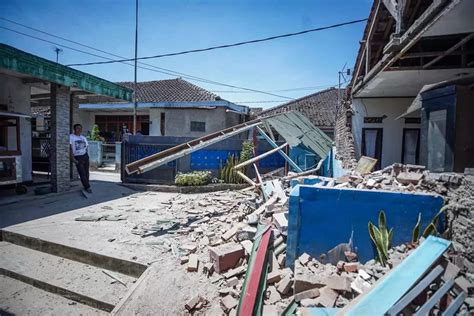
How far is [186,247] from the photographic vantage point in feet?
14.1

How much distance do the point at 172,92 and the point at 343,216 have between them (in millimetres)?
16482

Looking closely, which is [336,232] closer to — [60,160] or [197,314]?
[197,314]

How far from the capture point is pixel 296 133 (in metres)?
9.88

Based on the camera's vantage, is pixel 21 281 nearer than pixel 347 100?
Yes

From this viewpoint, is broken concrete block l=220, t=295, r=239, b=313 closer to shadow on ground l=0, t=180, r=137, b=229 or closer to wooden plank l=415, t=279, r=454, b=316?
wooden plank l=415, t=279, r=454, b=316

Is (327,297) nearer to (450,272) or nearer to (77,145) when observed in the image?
(450,272)

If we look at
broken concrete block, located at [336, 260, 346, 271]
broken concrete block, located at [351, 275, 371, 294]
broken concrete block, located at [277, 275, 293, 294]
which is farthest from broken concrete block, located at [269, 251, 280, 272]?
broken concrete block, located at [351, 275, 371, 294]

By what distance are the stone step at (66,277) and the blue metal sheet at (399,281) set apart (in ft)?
10.0

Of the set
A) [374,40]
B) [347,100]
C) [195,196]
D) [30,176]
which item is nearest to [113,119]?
[30,176]

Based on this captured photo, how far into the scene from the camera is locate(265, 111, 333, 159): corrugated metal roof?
359 inches

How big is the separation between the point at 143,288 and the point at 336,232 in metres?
2.68

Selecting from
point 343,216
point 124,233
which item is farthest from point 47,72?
point 343,216

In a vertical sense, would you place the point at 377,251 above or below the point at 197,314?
above

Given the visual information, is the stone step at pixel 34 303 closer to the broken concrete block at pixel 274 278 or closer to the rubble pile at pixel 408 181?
the broken concrete block at pixel 274 278
